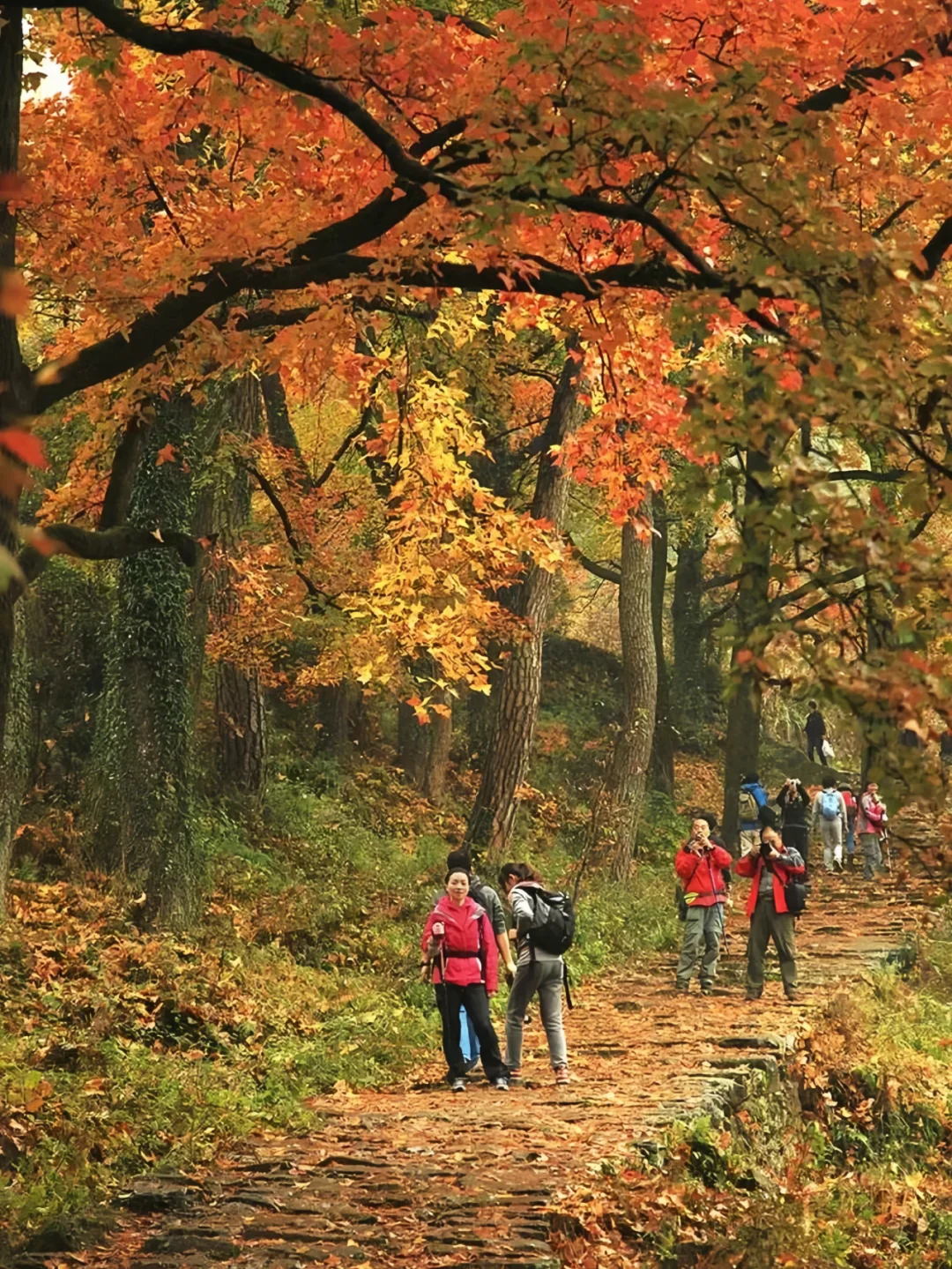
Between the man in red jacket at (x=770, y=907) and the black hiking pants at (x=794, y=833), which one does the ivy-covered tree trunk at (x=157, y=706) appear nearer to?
the man in red jacket at (x=770, y=907)

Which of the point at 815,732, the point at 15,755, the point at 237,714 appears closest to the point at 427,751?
the point at 237,714

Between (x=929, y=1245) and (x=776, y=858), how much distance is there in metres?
4.99

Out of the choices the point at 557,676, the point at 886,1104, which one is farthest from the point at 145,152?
the point at 557,676

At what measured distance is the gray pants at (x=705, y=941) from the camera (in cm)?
1620

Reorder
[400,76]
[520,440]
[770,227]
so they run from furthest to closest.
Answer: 1. [520,440]
2. [400,76]
3. [770,227]

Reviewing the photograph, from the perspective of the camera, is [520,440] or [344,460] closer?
[344,460]

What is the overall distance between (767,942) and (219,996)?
5.59 metres

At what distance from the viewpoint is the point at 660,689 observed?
1299 inches

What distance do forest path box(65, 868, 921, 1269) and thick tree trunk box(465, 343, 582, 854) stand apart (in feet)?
16.2

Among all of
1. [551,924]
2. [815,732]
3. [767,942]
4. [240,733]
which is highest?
[815,732]

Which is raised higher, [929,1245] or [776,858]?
[776,858]

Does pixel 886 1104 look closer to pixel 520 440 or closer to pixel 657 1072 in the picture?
pixel 657 1072

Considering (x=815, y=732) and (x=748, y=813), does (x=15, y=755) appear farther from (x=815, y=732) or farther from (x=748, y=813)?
(x=815, y=732)

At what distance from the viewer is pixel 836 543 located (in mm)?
5727
